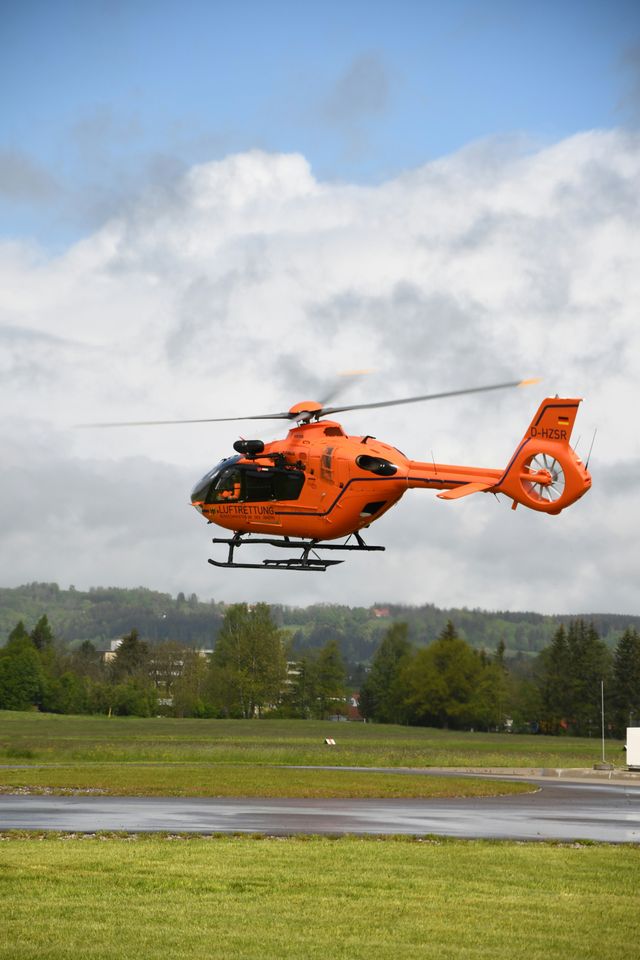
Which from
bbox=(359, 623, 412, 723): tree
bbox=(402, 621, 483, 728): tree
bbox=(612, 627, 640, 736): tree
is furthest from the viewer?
bbox=(612, 627, 640, 736): tree

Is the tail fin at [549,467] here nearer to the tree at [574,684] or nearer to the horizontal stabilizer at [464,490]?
the horizontal stabilizer at [464,490]

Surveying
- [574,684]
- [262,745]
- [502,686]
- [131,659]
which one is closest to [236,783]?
[262,745]

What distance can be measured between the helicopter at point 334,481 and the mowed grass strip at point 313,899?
9.66m

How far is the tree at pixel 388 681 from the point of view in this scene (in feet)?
373

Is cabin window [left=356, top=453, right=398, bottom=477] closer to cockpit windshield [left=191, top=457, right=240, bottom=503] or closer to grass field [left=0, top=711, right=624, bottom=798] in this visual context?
cockpit windshield [left=191, top=457, right=240, bottom=503]

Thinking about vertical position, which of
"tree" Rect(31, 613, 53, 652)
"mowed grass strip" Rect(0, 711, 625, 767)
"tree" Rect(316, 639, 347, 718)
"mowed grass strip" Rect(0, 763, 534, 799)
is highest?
"tree" Rect(31, 613, 53, 652)

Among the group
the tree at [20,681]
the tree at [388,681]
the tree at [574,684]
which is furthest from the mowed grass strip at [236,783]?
the tree at [20,681]

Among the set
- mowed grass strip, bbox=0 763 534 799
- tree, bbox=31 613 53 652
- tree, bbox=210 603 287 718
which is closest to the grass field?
mowed grass strip, bbox=0 763 534 799

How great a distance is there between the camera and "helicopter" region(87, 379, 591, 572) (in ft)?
97.1

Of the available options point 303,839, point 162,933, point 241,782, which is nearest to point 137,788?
point 241,782

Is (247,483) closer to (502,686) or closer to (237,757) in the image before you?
(237,757)

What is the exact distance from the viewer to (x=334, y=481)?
32.0 meters

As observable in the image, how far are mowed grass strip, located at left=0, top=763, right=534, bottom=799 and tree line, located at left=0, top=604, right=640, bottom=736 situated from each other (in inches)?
2694

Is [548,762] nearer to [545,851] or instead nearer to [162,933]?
[545,851]
